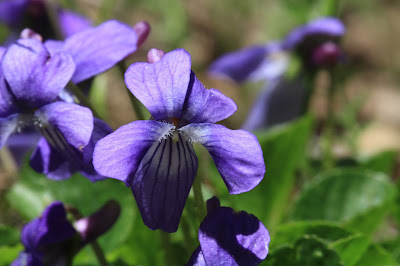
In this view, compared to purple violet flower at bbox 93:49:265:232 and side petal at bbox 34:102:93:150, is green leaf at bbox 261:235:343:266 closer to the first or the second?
purple violet flower at bbox 93:49:265:232

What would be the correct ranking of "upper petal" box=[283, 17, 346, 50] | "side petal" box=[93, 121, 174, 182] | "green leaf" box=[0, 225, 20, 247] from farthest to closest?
"upper petal" box=[283, 17, 346, 50] → "green leaf" box=[0, 225, 20, 247] → "side petal" box=[93, 121, 174, 182]

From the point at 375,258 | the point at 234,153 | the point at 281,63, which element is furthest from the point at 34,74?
the point at 281,63

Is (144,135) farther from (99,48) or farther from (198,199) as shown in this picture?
(99,48)

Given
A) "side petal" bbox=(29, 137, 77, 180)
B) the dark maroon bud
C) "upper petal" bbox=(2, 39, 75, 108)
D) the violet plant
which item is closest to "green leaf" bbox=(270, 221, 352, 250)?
the violet plant

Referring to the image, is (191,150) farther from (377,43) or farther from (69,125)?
(377,43)

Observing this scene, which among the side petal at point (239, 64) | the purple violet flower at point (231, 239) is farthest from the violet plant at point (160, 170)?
the side petal at point (239, 64)
